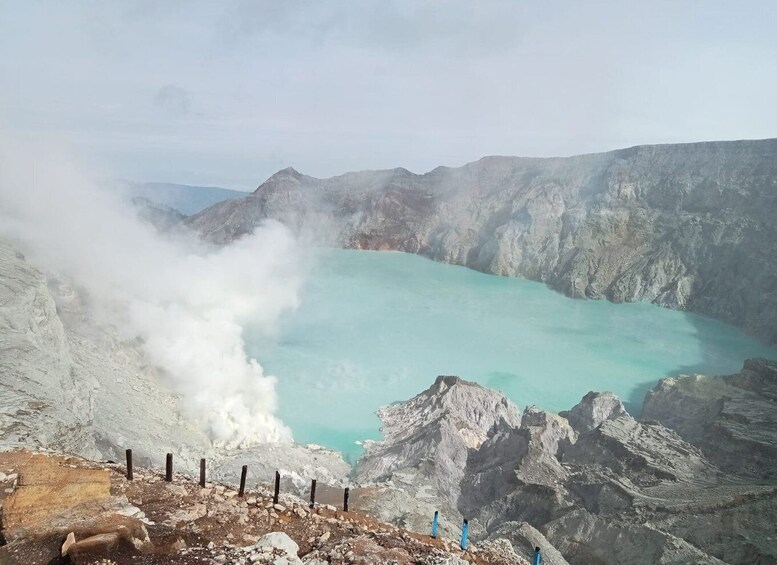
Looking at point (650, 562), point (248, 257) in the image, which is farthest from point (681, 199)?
point (650, 562)

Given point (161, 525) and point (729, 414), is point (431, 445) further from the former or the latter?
point (161, 525)

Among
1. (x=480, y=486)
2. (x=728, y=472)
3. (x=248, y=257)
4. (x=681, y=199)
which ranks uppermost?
(x=681, y=199)

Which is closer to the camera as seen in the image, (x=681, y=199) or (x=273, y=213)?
(x=681, y=199)

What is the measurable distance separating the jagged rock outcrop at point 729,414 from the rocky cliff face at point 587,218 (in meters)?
17.2

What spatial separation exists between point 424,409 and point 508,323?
1687cm

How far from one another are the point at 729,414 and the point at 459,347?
46.4ft

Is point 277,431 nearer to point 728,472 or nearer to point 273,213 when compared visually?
point 728,472

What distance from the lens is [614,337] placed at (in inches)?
1313

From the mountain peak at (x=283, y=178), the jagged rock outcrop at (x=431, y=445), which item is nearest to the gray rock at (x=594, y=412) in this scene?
the jagged rock outcrop at (x=431, y=445)

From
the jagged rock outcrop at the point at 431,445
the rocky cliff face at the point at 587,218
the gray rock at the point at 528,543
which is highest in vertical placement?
the rocky cliff face at the point at 587,218

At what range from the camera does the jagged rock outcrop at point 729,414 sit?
14664 millimetres

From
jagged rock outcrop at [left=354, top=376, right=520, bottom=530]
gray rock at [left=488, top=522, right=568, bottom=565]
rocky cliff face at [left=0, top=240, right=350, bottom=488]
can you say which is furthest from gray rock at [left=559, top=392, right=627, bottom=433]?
gray rock at [left=488, top=522, right=568, bottom=565]

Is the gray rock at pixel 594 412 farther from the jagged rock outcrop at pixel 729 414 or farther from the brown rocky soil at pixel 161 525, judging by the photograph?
the brown rocky soil at pixel 161 525

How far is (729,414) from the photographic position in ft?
54.2
